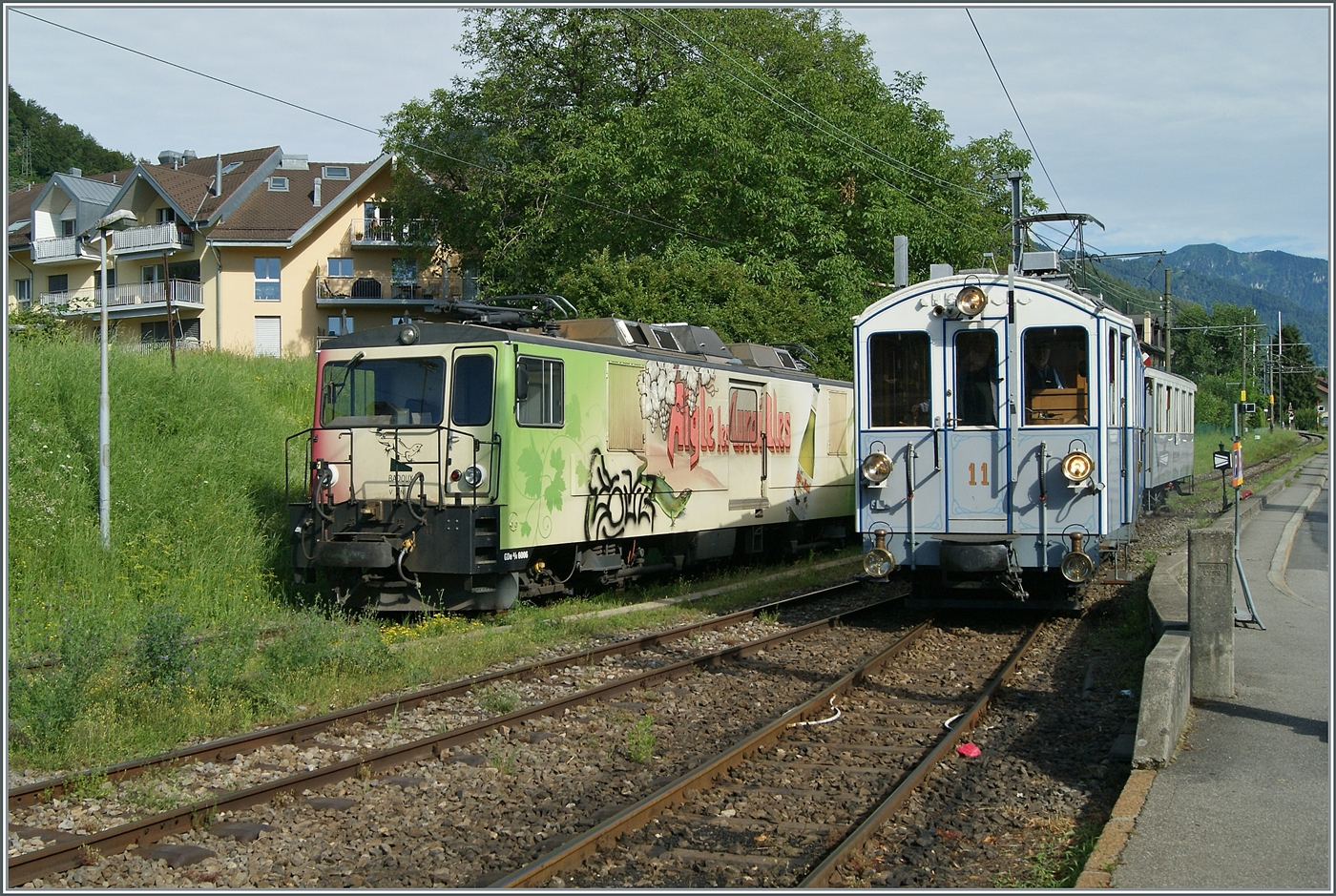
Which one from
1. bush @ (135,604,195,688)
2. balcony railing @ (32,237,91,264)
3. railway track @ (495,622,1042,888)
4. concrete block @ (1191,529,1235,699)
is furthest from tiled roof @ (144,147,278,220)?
concrete block @ (1191,529,1235,699)

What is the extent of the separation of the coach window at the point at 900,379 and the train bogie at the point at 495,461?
3.30 metres

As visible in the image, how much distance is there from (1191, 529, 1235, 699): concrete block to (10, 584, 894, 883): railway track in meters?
4.03

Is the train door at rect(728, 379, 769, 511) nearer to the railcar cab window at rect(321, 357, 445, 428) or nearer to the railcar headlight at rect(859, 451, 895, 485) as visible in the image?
the railcar headlight at rect(859, 451, 895, 485)

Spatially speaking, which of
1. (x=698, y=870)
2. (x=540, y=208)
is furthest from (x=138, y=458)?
(x=540, y=208)

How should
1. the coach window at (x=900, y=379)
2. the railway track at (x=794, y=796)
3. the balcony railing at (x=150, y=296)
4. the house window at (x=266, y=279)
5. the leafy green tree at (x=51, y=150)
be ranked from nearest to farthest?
the railway track at (x=794, y=796) < the coach window at (x=900, y=379) < the balcony railing at (x=150, y=296) < the house window at (x=266, y=279) < the leafy green tree at (x=51, y=150)

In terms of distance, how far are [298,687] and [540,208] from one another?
27.9m

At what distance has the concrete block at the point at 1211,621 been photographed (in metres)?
8.06

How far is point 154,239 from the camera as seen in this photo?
4600 centimetres

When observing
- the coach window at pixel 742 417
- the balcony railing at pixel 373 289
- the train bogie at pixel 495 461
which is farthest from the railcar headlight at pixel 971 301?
the balcony railing at pixel 373 289

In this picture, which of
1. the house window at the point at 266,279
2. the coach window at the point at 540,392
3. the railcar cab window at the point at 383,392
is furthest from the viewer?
the house window at the point at 266,279

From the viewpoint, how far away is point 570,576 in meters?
13.6

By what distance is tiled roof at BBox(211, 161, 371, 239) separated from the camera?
46.4m

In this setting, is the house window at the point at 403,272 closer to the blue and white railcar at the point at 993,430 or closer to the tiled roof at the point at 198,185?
the tiled roof at the point at 198,185

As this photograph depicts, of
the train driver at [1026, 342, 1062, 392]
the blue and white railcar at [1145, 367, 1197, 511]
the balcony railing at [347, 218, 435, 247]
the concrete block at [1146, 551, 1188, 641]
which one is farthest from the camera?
the balcony railing at [347, 218, 435, 247]
